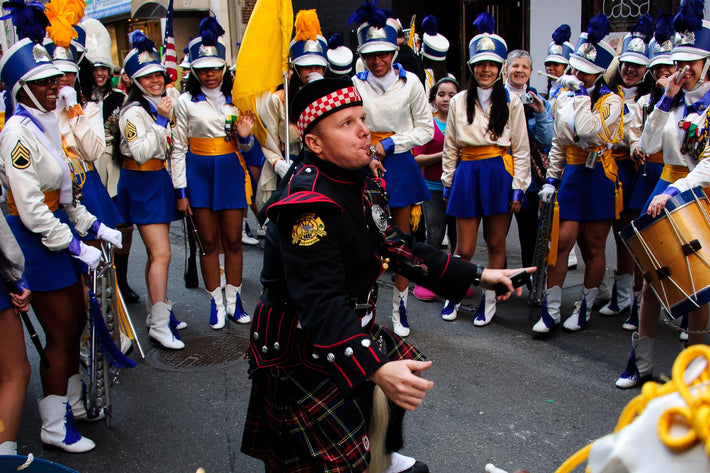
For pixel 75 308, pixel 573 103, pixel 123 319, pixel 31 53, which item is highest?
pixel 31 53

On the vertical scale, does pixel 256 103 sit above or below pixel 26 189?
above

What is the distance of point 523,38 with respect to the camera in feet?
38.9

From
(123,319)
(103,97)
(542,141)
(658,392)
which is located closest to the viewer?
(658,392)

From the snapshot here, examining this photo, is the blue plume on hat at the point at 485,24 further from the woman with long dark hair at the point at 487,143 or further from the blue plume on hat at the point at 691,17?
the blue plume on hat at the point at 691,17

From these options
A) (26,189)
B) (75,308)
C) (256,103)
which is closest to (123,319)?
(75,308)

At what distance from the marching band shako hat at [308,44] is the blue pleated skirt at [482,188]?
154 cm

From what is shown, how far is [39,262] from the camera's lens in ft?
11.4

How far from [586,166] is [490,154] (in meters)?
0.75

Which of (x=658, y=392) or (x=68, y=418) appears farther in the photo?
(x=68, y=418)

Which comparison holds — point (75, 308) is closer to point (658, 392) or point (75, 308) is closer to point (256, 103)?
point (256, 103)

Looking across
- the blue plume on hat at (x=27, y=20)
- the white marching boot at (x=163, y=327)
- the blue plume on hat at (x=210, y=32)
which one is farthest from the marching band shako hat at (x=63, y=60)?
the white marching boot at (x=163, y=327)

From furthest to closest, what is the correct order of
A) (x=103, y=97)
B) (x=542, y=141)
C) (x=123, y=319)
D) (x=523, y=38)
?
(x=523, y=38)
(x=103, y=97)
(x=542, y=141)
(x=123, y=319)

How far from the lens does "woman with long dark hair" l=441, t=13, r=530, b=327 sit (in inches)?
203

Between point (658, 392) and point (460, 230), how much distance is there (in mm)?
4443
